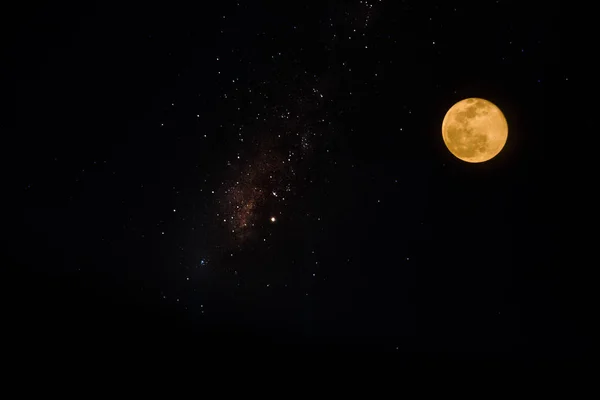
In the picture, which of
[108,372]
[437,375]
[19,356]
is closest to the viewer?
[19,356]

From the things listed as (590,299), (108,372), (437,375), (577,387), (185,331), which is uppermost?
(185,331)

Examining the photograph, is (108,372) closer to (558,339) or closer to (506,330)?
(506,330)

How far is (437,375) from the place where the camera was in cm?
748

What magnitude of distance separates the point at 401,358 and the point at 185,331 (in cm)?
393

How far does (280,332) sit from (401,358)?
7.25 feet

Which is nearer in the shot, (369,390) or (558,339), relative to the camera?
(558,339)

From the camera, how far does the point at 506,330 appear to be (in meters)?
7.04

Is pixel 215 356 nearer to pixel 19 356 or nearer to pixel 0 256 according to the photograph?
pixel 19 356

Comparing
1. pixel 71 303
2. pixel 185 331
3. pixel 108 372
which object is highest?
pixel 71 303

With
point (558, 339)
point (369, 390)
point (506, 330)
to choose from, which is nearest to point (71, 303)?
point (369, 390)

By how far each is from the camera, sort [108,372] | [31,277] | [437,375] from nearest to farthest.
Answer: [108,372]
[31,277]
[437,375]

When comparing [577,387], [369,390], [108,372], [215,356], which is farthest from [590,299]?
[108,372]

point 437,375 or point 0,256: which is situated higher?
point 0,256

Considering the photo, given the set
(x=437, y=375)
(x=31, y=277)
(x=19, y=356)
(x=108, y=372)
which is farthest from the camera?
(x=437, y=375)
